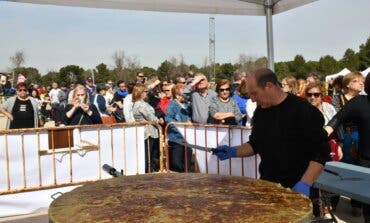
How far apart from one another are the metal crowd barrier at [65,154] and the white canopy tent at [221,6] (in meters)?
1.92

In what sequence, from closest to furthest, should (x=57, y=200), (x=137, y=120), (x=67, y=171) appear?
(x=57, y=200)
(x=67, y=171)
(x=137, y=120)

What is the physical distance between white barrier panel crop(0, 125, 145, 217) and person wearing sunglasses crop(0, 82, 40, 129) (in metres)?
2.26

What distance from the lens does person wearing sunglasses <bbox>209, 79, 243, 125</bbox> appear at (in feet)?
23.1

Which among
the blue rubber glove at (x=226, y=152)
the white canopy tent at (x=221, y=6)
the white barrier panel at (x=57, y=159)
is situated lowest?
the white barrier panel at (x=57, y=159)

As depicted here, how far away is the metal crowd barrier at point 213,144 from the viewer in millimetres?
5961

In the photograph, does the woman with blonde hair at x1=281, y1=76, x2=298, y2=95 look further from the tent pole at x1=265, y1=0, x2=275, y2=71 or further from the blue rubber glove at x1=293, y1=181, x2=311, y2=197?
the blue rubber glove at x1=293, y1=181, x2=311, y2=197

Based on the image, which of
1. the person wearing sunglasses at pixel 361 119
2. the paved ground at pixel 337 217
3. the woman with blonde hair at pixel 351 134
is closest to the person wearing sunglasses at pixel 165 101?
the paved ground at pixel 337 217

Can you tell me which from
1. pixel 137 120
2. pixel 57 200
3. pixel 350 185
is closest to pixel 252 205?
pixel 57 200

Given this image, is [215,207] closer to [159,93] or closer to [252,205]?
[252,205]

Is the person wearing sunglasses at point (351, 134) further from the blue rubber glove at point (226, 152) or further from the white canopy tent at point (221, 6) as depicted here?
the blue rubber glove at point (226, 152)

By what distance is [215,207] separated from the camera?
2.30m

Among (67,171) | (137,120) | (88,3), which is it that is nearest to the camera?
(88,3)

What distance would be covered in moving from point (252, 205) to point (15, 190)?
15.2 feet

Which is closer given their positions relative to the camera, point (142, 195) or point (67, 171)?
point (142, 195)
